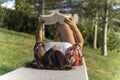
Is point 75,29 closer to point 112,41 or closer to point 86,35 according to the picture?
point 112,41

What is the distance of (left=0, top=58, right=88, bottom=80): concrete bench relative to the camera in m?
4.73

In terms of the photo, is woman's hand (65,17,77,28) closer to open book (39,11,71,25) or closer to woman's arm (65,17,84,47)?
woman's arm (65,17,84,47)

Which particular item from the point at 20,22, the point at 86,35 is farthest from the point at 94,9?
the point at 20,22

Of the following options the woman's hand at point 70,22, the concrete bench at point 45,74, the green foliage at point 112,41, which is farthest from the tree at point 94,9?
the concrete bench at point 45,74

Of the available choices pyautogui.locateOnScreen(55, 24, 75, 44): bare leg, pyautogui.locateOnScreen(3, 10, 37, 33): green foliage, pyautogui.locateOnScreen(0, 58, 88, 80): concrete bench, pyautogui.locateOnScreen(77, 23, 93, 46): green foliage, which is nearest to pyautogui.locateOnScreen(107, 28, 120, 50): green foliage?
pyautogui.locateOnScreen(77, 23, 93, 46): green foliage

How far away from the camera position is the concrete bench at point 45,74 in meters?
4.73

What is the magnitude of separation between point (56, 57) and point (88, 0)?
1535 cm

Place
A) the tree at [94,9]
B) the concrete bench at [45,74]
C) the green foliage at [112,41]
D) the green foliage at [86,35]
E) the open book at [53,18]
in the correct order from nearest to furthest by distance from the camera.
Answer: the concrete bench at [45,74]
the open book at [53,18]
the tree at [94,9]
the green foliage at [112,41]
the green foliage at [86,35]

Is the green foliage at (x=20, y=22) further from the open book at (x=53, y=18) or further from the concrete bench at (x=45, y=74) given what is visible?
the concrete bench at (x=45, y=74)

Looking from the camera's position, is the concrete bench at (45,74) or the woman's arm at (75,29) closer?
the concrete bench at (45,74)

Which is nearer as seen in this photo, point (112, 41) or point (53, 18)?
point (53, 18)

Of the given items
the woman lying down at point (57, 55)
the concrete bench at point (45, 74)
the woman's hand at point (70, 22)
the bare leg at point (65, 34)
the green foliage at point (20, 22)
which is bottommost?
the green foliage at point (20, 22)

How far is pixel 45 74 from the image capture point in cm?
510

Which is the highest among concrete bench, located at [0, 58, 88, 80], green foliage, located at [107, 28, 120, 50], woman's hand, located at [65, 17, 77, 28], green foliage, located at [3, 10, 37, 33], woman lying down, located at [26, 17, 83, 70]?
woman's hand, located at [65, 17, 77, 28]
